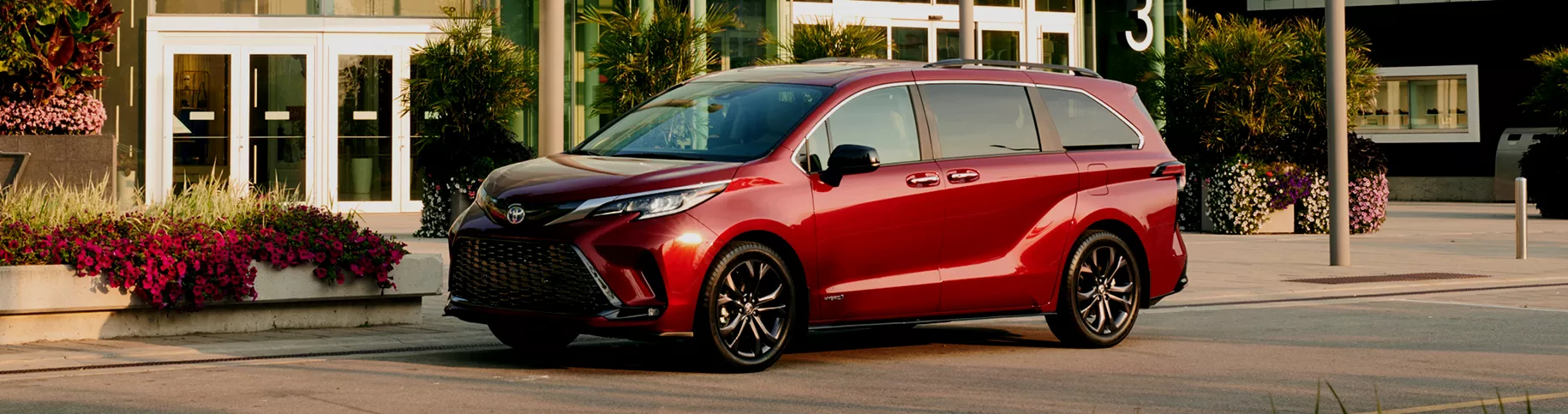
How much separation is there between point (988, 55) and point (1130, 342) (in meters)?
23.0

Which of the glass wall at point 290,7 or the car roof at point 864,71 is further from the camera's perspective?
the glass wall at point 290,7

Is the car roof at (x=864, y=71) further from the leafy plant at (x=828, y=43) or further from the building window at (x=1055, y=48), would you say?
the building window at (x=1055, y=48)

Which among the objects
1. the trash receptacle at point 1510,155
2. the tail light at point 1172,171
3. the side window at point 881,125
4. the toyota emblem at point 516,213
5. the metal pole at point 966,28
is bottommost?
the toyota emblem at point 516,213

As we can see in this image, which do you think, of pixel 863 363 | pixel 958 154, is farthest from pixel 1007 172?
pixel 863 363

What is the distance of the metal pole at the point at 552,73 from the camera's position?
12.5 meters

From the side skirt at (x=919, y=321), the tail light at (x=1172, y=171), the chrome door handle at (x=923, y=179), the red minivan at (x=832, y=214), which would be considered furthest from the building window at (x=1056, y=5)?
the chrome door handle at (x=923, y=179)

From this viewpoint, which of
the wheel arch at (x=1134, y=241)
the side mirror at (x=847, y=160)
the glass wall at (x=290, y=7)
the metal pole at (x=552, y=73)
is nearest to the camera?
the side mirror at (x=847, y=160)

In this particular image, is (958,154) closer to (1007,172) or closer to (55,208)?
(1007,172)

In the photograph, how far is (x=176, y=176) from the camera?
27.9 metres

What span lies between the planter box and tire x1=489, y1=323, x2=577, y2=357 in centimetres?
118

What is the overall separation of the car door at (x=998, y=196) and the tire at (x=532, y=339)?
1986 millimetres

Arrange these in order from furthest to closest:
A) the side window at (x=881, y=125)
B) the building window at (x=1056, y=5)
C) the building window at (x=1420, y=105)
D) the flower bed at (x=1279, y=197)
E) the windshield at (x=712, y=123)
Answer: the building window at (x=1420, y=105) < the building window at (x=1056, y=5) < the flower bed at (x=1279, y=197) < the side window at (x=881, y=125) < the windshield at (x=712, y=123)

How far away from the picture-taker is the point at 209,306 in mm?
10383

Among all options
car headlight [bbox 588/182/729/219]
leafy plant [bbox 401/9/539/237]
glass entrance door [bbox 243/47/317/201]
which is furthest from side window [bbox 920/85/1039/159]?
glass entrance door [bbox 243/47/317/201]
